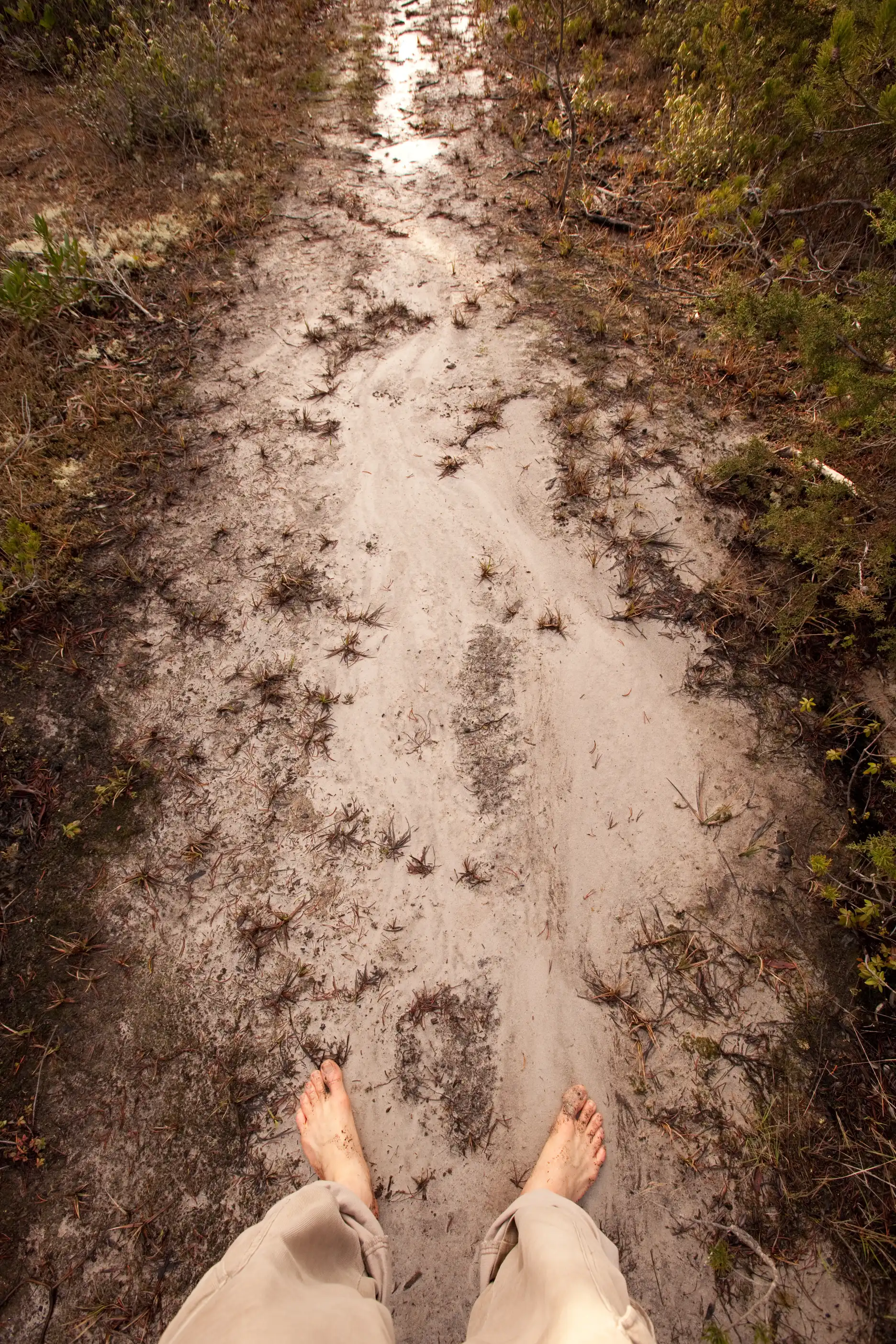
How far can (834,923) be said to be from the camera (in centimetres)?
250

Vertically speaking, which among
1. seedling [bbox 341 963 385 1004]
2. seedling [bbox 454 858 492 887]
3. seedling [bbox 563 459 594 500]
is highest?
seedling [bbox 563 459 594 500]

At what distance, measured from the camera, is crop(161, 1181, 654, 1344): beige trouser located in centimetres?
138

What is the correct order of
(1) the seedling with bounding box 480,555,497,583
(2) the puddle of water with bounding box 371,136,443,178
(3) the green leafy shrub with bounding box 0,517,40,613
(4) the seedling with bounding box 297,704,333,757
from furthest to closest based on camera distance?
(2) the puddle of water with bounding box 371,136,443,178 → (1) the seedling with bounding box 480,555,497,583 → (3) the green leafy shrub with bounding box 0,517,40,613 → (4) the seedling with bounding box 297,704,333,757

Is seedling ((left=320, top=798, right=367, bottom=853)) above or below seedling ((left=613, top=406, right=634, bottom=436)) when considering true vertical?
below

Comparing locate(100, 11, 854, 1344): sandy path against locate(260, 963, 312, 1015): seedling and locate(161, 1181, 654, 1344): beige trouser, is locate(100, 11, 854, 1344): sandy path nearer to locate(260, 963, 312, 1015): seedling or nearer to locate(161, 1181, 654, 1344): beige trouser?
locate(260, 963, 312, 1015): seedling

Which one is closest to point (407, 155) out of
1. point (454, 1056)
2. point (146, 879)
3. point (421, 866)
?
point (421, 866)

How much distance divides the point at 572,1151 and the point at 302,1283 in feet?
3.24

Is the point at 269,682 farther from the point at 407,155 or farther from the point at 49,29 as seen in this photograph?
the point at 49,29

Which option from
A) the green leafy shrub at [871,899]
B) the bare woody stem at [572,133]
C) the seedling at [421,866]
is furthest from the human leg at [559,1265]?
the bare woody stem at [572,133]

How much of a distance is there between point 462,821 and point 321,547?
183 centimetres

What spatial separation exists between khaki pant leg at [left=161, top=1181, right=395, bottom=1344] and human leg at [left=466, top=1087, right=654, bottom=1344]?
1.03ft

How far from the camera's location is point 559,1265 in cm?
162

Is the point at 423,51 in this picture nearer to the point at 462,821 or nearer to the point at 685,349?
the point at 685,349

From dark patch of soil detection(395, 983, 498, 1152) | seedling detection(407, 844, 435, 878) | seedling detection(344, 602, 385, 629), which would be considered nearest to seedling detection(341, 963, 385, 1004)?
dark patch of soil detection(395, 983, 498, 1152)
